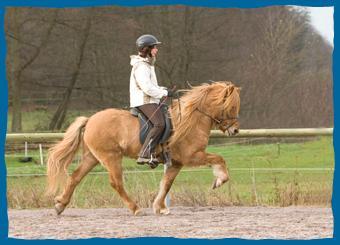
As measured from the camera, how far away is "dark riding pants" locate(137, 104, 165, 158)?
24.2ft

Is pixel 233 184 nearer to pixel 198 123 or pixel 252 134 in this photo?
pixel 252 134

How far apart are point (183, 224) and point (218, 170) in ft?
2.85

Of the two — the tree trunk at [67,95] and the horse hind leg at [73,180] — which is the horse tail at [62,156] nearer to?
the horse hind leg at [73,180]

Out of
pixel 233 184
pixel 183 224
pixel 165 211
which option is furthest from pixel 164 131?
pixel 233 184

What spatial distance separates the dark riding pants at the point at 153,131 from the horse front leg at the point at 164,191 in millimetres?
547

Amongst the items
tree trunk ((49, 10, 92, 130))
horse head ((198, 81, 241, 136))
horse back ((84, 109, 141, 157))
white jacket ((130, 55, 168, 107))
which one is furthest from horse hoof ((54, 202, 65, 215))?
tree trunk ((49, 10, 92, 130))

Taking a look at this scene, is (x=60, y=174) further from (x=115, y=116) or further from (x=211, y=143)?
(x=211, y=143)

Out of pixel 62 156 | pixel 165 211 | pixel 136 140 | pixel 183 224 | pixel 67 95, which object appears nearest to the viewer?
pixel 183 224

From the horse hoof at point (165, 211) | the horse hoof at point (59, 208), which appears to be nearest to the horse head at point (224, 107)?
the horse hoof at point (165, 211)

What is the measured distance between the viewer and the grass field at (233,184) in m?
8.95

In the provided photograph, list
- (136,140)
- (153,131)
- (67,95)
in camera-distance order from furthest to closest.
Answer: (67,95) < (136,140) < (153,131)

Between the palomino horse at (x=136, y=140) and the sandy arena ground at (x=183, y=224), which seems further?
the palomino horse at (x=136, y=140)

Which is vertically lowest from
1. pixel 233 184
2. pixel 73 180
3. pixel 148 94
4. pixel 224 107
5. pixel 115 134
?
pixel 233 184

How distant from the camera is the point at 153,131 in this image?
24.2 ft
